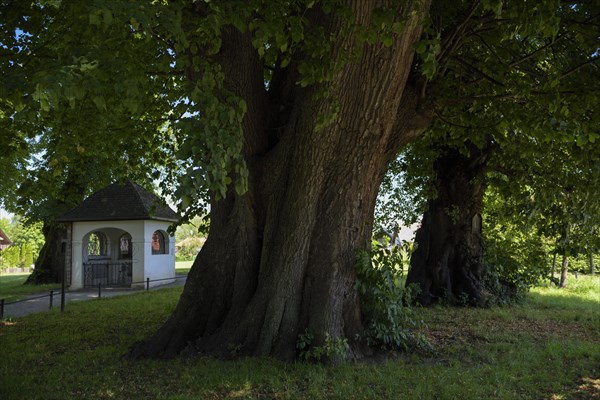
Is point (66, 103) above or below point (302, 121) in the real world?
above

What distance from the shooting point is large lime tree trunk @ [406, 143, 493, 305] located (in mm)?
13688

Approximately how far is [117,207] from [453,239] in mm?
14919

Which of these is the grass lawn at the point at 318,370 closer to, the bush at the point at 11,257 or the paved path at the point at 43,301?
the paved path at the point at 43,301

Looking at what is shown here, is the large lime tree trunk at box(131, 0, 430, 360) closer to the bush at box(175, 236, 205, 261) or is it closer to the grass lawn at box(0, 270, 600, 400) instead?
the grass lawn at box(0, 270, 600, 400)

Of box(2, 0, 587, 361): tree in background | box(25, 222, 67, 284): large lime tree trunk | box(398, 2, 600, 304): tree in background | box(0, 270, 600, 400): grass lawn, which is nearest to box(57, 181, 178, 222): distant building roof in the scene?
box(25, 222, 67, 284): large lime tree trunk

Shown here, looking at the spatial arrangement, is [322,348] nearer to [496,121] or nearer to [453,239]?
[496,121]

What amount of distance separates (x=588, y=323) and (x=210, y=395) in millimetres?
9171

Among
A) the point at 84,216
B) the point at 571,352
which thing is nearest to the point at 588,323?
the point at 571,352

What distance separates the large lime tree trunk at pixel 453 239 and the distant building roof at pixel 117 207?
11708 mm

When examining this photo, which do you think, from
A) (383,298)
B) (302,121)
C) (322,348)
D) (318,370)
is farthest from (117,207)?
(318,370)

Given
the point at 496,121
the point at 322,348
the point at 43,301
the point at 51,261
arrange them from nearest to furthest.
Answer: the point at 322,348
the point at 496,121
the point at 43,301
the point at 51,261

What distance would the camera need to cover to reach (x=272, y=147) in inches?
304

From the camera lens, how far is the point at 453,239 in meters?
14.1

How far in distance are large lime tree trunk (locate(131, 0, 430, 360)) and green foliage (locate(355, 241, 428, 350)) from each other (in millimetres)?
186
